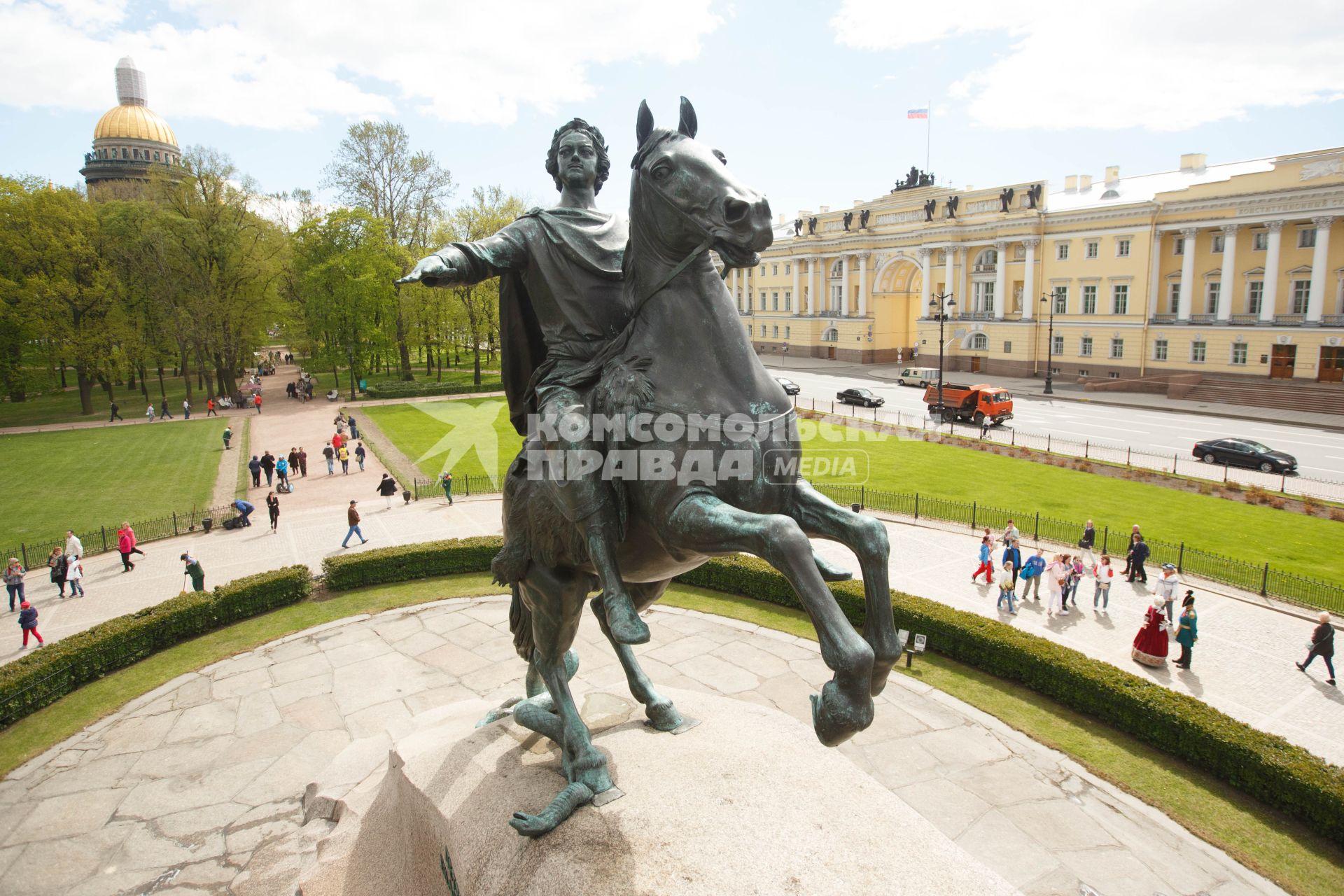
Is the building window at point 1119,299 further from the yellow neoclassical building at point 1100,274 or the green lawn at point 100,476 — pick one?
the green lawn at point 100,476

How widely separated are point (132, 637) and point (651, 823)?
40.3ft

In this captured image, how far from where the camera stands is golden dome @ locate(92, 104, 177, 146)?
78.1 m

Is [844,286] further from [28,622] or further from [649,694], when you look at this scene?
[649,694]

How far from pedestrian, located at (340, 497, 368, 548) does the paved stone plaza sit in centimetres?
648

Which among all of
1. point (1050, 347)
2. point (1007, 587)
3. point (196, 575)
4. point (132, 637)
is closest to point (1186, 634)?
point (1007, 587)

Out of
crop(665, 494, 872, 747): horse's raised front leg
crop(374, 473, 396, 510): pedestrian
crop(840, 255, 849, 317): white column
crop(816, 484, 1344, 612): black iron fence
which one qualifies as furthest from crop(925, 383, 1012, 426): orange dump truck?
crop(665, 494, 872, 747): horse's raised front leg

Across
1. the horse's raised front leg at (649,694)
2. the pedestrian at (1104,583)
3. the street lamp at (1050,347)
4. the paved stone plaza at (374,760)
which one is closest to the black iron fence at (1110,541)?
the pedestrian at (1104,583)

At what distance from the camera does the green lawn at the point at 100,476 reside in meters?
23.3

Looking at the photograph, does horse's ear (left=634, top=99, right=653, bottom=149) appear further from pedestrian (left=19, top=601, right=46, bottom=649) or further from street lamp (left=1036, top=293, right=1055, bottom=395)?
street lamp (left=1036, top=293, right=1055, bottom=395)

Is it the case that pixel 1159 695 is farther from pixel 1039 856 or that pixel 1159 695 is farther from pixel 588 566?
pixel 588 566

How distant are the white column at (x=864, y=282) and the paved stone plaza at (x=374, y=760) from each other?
59088 millimetres

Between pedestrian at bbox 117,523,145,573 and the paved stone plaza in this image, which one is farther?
pedestrian at bbox 117,523,145,573

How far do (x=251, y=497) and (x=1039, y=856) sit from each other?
25748 mm

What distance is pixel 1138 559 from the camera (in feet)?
57.0
